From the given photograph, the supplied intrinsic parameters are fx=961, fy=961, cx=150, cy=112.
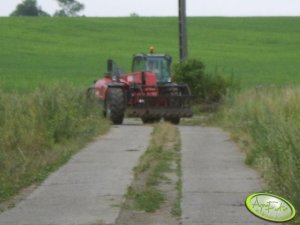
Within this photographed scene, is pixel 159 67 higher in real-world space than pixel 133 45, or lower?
higher

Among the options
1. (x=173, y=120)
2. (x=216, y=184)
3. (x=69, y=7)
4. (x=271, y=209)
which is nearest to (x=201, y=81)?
(x=173, y=120)

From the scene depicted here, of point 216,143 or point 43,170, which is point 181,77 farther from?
point 43,170

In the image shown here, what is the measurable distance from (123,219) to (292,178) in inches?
69.7

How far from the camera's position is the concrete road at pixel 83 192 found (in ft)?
32.2

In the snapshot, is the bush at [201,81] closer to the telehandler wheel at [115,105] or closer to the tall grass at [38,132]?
the telehandler wheel at [115,105]

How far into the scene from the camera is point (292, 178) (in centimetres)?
977

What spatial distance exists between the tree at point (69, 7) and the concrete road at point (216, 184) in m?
122

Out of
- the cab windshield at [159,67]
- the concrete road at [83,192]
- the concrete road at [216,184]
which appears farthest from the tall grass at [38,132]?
the cab windshield at [159,67]

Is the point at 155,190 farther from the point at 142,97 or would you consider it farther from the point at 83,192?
the point at 142,97

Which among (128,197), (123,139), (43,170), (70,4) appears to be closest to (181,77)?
(123,139)

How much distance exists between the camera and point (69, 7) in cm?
14150

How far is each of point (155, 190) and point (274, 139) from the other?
158 centimetres

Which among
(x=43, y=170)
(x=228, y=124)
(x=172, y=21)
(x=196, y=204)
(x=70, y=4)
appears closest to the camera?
(x=196, y=204)

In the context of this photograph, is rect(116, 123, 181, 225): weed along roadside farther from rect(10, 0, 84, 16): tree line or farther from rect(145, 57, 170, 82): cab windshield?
rect(10, 0, 84, 16): tree line
